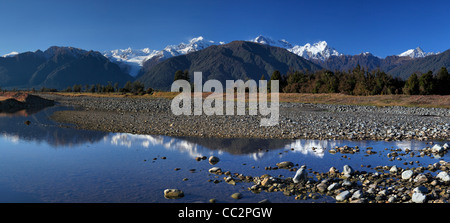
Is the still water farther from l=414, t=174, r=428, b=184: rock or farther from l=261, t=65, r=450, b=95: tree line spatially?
l=261, t=65, r=450, b=95: tree line

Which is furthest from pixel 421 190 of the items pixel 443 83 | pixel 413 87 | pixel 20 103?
pixel 443 83

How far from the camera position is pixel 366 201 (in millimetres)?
8758

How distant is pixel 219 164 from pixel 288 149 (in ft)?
16.4

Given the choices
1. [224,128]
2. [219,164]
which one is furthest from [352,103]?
[219,164]

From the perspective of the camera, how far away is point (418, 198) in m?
8.65

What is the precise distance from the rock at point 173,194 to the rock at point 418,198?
272 inches

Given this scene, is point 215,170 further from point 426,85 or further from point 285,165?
point 426,85

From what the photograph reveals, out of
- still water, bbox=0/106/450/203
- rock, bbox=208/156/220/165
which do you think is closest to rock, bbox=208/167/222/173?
still water, bbox=0/106/450/203

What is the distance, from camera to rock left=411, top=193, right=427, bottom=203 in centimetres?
855

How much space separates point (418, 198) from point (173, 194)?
7.25 m

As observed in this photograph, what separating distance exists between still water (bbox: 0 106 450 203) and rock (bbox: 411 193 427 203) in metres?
2.39

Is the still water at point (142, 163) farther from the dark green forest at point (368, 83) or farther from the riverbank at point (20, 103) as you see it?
the dark green forest at point (368, 83)

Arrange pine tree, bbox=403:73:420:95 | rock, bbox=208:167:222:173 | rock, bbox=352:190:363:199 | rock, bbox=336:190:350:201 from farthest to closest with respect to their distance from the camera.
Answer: pine tree, bbox=403:73:420:95 → rock, bbox=208:167:222:173 → rock, bbox=336:190:350:201 → rock, bbox=352:190:363:199
